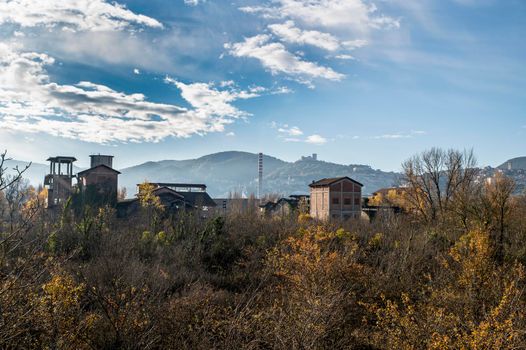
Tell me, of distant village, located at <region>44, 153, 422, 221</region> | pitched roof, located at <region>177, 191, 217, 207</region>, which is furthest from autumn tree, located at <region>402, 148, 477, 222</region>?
→ pitched roof, located at <region>177, 191, 217, 207</region>

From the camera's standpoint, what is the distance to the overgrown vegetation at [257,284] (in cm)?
825

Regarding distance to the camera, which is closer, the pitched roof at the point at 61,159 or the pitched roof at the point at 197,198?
the pitched roof at the point at 61,159

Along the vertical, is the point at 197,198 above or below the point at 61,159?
below

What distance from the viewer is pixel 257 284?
17266mm

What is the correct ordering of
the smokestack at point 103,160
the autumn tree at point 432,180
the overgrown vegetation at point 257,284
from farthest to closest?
the smokestack at point 103,160, the autumn tree at point 432,180, the overgrown vegetation at point 257,284

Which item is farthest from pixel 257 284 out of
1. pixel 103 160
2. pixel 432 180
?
pixel 103 160

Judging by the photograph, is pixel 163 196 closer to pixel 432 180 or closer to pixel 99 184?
pixel 99 184

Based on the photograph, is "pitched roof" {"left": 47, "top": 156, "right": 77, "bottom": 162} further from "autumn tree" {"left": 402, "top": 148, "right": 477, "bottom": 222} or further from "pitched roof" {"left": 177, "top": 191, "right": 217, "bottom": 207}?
"autumn tree" {"left": 402, "top": 148, "right": 477, "bottom": 222}

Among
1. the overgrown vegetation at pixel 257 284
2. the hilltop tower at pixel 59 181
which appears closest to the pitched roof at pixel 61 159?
the hilltop tower at pixel 59 181

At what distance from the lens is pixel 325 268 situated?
15562mm

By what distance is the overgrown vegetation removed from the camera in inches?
325

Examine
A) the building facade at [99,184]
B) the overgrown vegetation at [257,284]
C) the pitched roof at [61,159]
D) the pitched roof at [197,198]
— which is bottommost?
the overgrown vegetation at [257,284]

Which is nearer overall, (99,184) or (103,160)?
(99,184)

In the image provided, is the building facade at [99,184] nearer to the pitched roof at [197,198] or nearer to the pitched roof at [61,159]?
the pitched roof at [61,159]
